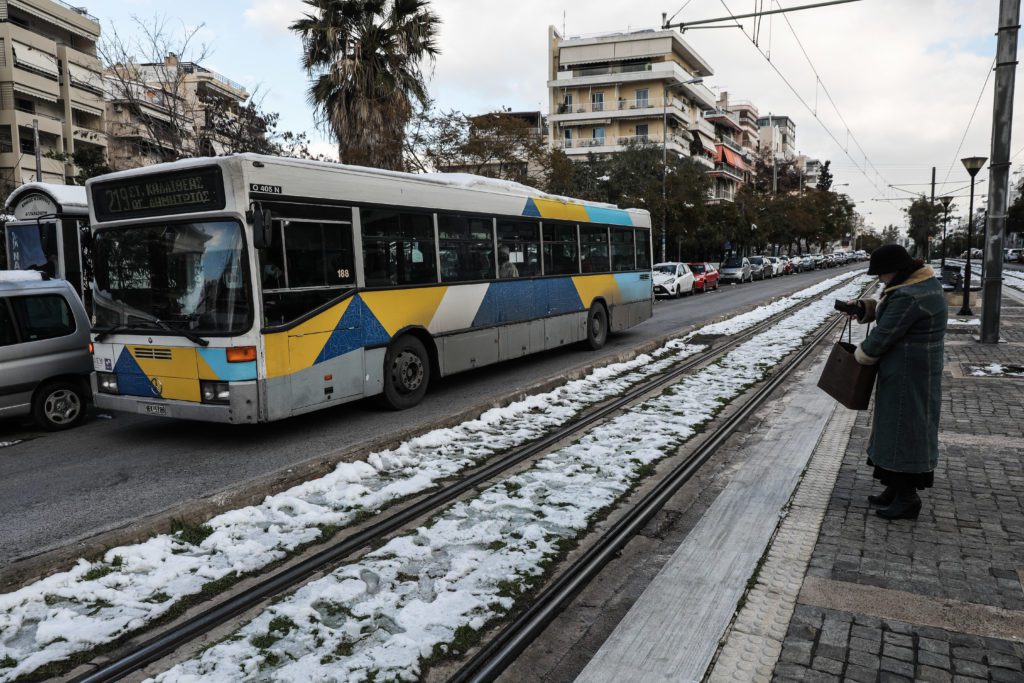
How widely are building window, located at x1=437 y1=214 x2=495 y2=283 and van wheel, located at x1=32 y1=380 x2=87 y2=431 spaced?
4.67m

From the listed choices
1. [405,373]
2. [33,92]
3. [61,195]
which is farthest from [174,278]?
[33,92]

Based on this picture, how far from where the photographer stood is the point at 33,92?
Answer: 1540 inches

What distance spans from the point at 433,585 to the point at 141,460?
4.26 metres

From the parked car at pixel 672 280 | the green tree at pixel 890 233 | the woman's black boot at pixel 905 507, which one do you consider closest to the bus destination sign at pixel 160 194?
the woman's black boot at pixel 905 507

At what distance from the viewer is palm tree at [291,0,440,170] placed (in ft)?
66.9

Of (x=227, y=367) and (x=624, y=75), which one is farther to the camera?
(x=624, y=75)

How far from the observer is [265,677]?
10.4ft

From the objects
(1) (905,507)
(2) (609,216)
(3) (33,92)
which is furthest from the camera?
(3) (33,92)

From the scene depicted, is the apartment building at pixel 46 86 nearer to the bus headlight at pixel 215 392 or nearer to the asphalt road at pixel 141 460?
the asphalt road at pixel 141 460

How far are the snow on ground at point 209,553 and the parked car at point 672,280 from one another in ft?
79.3

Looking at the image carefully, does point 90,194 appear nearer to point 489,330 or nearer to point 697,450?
point 489,330

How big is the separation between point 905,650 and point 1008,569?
4.26 feet

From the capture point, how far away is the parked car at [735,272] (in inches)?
1757

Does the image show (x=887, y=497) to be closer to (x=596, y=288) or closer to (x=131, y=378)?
(x=131, y=378)
